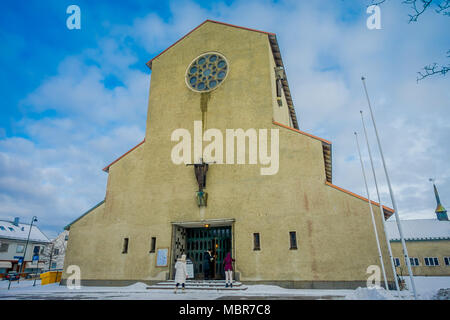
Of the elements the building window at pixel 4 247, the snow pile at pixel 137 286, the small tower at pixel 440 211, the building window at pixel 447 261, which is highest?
the small tower at pixel 440 211

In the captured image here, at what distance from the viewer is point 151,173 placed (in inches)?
737

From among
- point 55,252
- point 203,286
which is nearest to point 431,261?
point 203,286

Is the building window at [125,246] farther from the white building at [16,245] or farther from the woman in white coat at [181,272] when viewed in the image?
the white building at [16,245]

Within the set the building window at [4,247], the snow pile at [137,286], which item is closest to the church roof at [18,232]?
the building window at [4,247]

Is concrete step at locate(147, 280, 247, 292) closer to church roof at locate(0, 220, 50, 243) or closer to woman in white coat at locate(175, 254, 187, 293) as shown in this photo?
woman in white coat at locate(175, 254, 187, 293)

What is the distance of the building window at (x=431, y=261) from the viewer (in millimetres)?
33125

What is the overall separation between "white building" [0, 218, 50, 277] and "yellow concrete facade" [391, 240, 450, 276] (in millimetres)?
52589

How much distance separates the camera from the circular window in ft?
65.3

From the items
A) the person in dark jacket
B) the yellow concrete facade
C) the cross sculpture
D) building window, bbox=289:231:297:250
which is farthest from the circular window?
the yellow concrete facade

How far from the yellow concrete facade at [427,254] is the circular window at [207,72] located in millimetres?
32491

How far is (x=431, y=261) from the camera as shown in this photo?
33438 millimetres

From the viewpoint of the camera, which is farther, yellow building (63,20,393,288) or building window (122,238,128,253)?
building window (122,238,128,253)

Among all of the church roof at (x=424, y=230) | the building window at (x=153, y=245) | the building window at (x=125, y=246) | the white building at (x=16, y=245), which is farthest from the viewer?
the white building at (x=16, y=245)

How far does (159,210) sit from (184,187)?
7.59 feet
